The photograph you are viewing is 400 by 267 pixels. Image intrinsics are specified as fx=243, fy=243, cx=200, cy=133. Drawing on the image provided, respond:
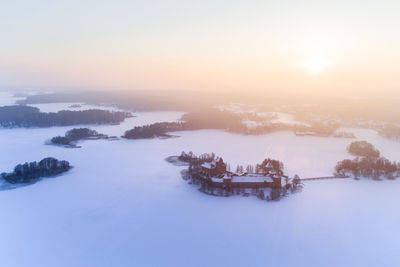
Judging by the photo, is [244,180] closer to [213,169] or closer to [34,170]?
[213,169]

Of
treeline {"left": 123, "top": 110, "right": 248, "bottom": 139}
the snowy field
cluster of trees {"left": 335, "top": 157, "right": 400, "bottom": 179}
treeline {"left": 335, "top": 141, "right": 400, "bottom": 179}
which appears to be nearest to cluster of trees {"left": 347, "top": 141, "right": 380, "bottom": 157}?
treeline {"left": 335, "top": 141, "right": 400, "bottom": 179}

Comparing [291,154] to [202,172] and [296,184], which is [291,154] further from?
[202,172]

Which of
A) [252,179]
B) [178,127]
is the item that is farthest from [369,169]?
[178,127]

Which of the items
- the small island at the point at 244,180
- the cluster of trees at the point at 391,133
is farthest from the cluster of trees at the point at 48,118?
the cluster of trees at the point at 391,133

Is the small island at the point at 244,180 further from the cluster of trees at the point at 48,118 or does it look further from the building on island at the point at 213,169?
the cluster of trees at the point at 48,118

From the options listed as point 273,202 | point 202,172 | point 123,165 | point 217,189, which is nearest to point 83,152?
point 123,165

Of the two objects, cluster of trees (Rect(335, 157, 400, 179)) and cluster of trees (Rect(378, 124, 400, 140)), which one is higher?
cluster of trees (Rect(378, 124, 400, 140))

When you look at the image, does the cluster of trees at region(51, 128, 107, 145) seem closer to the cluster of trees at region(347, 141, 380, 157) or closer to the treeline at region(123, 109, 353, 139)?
the treeline at region(123, 109, 353, 139)

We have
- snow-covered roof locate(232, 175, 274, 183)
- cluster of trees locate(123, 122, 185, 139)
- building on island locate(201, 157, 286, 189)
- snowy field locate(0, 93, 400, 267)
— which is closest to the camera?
snowy field locate(0, 93, 400, 267)
